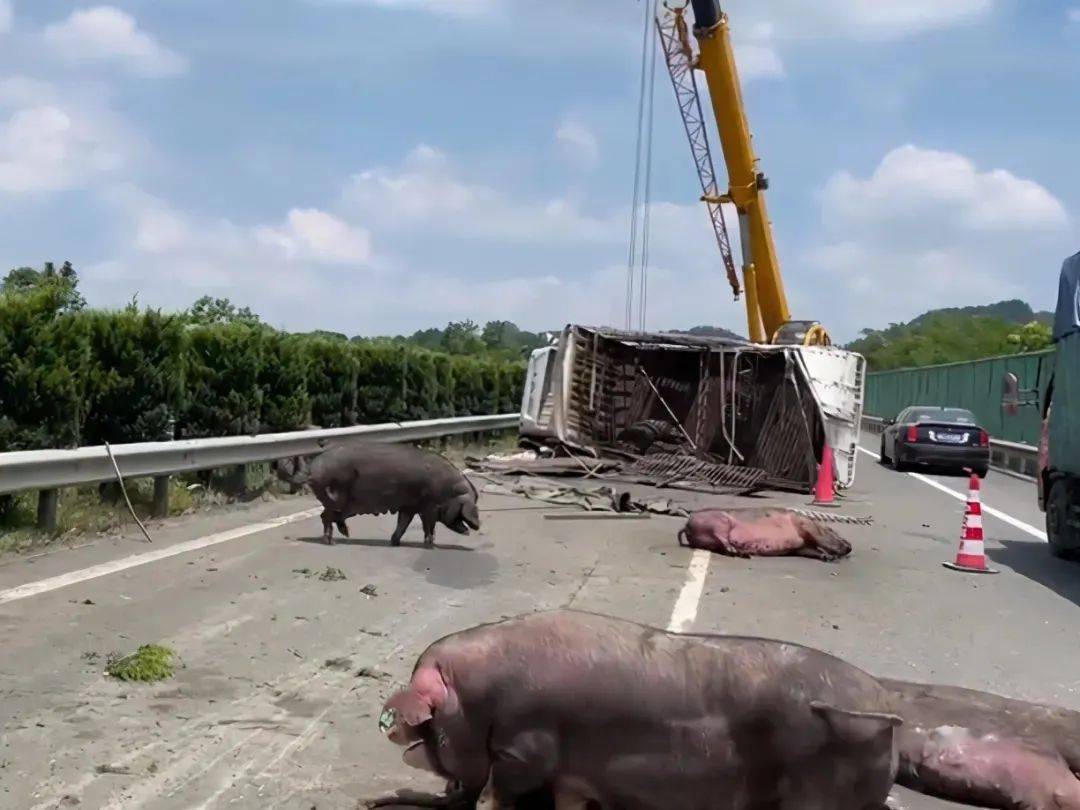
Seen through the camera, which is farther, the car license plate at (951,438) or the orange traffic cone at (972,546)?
the car license plate at (951,438)

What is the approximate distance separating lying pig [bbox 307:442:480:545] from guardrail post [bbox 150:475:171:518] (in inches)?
91.9

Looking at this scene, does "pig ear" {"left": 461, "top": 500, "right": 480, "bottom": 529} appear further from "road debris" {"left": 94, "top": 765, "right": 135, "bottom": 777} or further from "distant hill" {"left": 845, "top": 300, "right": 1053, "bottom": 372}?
"distant hill" {"left": 845, "top": 300, "right": 1053, "bottom": 372}

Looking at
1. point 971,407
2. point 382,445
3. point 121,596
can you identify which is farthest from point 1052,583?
point 971,407

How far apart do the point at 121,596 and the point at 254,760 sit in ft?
10.7

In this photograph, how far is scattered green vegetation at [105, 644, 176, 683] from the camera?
18.4ft

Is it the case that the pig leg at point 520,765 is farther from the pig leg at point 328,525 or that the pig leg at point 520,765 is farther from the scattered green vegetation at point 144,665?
the pig leg at point 328,525

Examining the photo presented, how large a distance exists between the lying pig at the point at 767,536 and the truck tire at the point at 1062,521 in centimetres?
233

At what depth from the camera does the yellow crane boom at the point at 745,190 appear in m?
27.2

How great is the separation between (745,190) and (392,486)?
2018 centimetres

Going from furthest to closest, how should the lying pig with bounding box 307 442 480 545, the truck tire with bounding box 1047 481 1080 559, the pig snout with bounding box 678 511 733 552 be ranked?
1. the truck tire with bounding box 1047 481 1080 559
2. the pig snout with bounding box 678 511 733 552
3. the lying pig with bounding box 307 442 480 545

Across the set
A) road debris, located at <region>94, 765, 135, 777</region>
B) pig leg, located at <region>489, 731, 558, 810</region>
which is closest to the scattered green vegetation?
road debris, located at <region>94, 765, 135, 777</region>

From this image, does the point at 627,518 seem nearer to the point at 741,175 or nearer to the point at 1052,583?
the point at 1052,583

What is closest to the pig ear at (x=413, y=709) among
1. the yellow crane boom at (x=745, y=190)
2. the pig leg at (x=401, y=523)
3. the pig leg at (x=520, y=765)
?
the pig leg at (x=520, y=765)

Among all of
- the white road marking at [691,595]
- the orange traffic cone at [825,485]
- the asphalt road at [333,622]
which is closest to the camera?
the asphalt road at [333,622]
